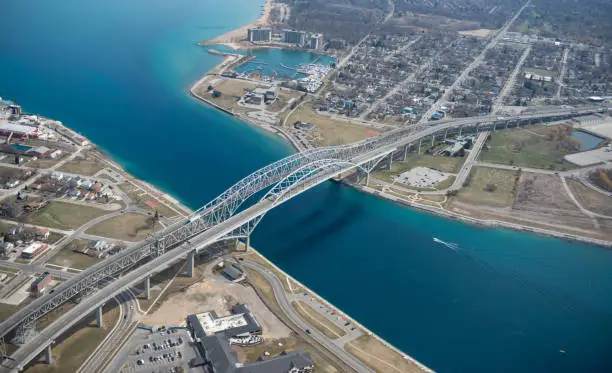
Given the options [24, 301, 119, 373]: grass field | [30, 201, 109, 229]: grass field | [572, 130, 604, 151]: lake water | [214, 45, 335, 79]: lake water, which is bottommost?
[24, 301, 119, 373]: grass field

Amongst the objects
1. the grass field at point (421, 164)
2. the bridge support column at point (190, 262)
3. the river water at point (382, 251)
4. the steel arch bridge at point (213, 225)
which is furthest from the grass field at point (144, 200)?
the grass field at point (421, 164)

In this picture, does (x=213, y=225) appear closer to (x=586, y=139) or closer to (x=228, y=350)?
(x=228, y=350)

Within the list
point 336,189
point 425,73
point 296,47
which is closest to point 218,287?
point 336,189

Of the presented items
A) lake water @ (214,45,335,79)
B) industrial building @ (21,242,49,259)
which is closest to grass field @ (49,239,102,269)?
industrial building @ (21,242,49,259)

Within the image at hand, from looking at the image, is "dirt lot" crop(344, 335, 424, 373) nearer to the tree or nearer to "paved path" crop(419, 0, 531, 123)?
the tree

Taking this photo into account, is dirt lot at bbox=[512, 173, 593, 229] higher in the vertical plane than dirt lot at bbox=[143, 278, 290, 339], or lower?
higher

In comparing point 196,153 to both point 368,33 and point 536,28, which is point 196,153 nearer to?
point 368,33
